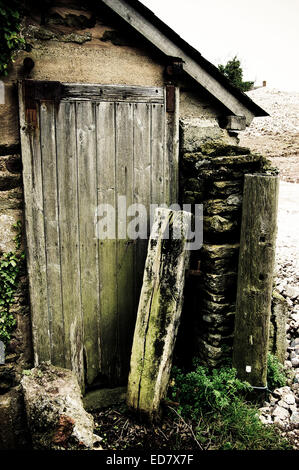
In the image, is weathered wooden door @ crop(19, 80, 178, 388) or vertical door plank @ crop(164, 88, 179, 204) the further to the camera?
vertical door plank @ crop(164, 88, 179, 204)

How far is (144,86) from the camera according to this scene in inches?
133

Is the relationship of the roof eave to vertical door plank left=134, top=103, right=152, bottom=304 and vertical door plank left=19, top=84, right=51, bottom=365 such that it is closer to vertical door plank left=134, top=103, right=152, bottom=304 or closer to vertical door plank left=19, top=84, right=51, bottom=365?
vertical door plank left=134, top=103, right=152, bottom=304

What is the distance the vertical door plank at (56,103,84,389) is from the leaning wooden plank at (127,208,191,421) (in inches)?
23.8

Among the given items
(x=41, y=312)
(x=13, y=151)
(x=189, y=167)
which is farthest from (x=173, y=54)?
(x=41, y=312)

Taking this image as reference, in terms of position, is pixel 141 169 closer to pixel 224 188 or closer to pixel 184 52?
pixel 224 188

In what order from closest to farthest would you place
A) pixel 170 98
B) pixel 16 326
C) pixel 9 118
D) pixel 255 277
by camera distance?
pixel 9 118 → pixel 16 326 → pixel 255 277 → pixel 170 98

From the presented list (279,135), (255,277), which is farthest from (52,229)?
(279,135)

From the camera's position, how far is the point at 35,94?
2.99 metres

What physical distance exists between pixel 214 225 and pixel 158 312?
0.90 meters

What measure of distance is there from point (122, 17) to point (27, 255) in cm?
202

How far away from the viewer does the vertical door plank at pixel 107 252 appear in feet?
10.9

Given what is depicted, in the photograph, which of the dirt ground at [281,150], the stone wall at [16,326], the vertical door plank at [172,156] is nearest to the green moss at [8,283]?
the stone wall at [16,326]

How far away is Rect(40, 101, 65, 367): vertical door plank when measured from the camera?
3.10 meters

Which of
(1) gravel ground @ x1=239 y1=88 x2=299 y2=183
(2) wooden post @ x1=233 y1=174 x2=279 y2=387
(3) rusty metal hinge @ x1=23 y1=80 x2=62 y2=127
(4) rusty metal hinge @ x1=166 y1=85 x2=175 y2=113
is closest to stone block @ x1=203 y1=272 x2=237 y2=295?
(2) wooden post @ x1=233 y1=174 x2=279 y2=387
